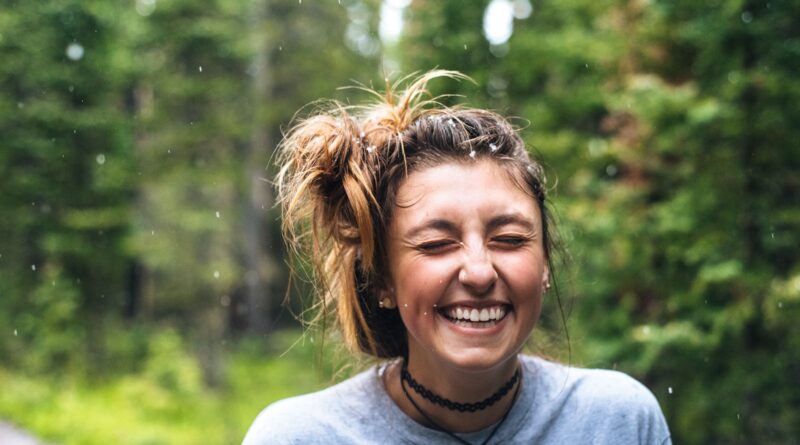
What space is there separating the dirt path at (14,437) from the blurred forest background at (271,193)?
28 centimetres

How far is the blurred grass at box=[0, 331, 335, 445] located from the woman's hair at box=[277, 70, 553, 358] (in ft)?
29.9

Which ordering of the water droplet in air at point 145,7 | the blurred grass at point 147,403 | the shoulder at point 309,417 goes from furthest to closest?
1. the water droplet in air at point 145,7
2. the blurred grass at point 147,403
3. the shoulder at point 309,417

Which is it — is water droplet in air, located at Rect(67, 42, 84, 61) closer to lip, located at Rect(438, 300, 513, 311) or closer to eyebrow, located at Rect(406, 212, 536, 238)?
eyebrow, located at Rect(406, 212, 536, 238)

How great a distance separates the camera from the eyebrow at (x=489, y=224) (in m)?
1.91

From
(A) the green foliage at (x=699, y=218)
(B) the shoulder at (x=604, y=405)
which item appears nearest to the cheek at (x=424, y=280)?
(B) the shoulder at (x=604, y=405)

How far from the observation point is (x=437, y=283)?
6.20ft

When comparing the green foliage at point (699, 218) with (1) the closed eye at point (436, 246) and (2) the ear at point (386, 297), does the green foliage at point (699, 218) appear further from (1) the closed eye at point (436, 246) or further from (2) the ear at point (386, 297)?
(1) the closed eye at point (436, 246)

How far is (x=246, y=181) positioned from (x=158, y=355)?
3.63 m

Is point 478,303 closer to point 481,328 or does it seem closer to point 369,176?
point 481,328

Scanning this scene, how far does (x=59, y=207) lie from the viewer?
15789 millimetres

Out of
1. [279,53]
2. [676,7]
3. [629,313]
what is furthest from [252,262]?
[676,7]

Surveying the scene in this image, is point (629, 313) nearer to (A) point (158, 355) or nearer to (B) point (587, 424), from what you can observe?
(B) point (587, 424)

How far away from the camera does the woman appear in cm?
189

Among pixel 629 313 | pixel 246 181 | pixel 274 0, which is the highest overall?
pixel 274 0
